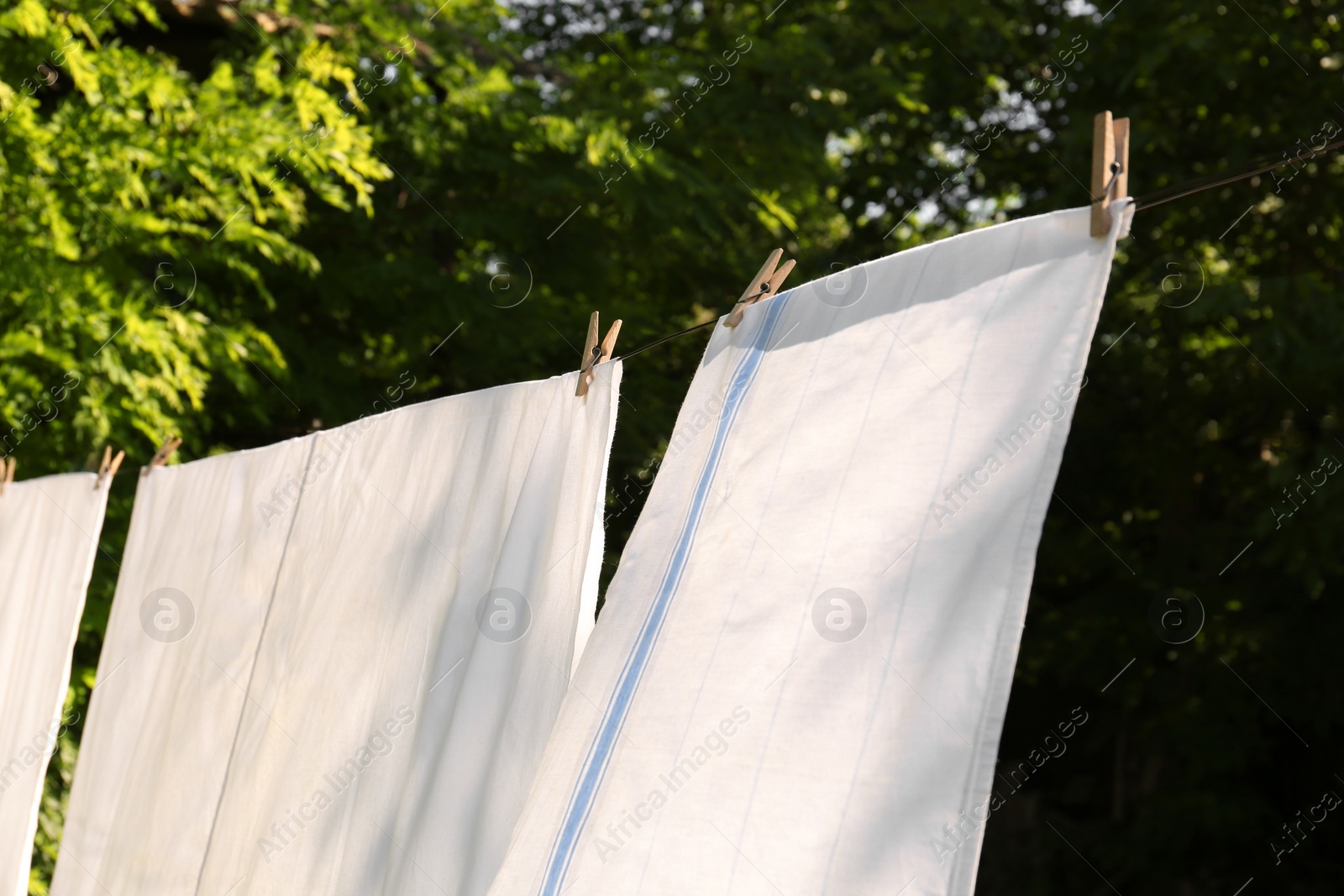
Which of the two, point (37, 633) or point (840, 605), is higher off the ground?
point (37, 633)

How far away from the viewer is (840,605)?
43.2 inches

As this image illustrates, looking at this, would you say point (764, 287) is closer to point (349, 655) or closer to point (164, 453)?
point (349, 655)

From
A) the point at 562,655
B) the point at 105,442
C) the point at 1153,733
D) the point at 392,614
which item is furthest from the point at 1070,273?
the point at 1153,733

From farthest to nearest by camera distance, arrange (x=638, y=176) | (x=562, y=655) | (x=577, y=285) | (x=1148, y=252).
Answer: (x=1148, y=252) → (x=577, y=285) → (x=638, y=176) → (x=562, y=655)

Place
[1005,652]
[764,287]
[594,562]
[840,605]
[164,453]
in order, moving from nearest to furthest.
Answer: [1005,652]
[840,605]
[764,287]
[594,562]
[164,453]

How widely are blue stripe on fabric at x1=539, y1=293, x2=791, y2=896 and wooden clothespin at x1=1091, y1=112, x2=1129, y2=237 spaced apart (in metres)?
0.40

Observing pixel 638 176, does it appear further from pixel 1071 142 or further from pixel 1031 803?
pixel 1031 803

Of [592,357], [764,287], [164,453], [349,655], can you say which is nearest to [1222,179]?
[764,287]

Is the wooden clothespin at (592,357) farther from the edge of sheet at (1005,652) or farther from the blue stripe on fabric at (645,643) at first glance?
the edge of sheet at (1005,652)

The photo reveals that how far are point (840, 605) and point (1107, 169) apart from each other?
1.46ft

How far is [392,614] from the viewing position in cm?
188

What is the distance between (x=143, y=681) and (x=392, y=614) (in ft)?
3.09

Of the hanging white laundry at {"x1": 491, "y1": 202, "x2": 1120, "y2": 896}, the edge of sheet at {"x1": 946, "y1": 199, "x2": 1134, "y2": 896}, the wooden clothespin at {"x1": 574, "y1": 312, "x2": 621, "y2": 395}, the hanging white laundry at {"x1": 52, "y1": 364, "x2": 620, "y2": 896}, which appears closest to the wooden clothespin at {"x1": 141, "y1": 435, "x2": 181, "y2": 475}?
the hanging white laundry at {"x1": 52, "y1": 364, "x2": 620, "y2": 896}

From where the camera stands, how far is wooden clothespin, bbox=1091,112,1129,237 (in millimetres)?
1018
